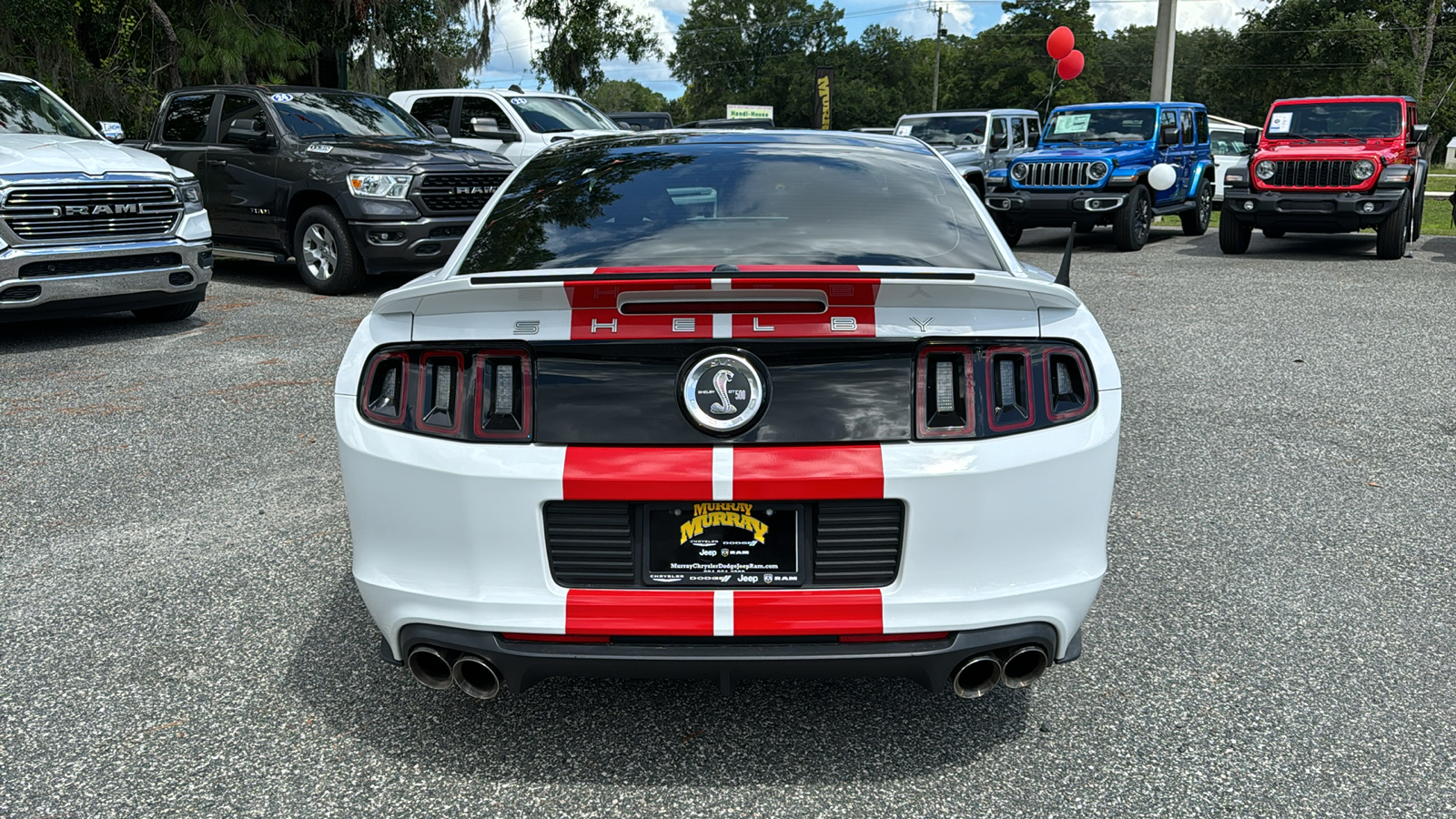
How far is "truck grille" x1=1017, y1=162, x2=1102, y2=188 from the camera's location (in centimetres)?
1503

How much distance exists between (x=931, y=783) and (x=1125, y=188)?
Answer: 1353 cm

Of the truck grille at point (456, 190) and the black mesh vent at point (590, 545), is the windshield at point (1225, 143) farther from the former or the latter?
the black mesh vent at point (590, 545)

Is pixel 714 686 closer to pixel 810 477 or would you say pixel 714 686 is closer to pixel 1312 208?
pixel 810 477

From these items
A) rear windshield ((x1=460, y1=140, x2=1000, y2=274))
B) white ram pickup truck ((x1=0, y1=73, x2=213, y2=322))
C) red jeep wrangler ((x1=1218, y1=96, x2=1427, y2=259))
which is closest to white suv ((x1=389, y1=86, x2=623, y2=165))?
white ram pickup truck ((x1=0, y1=73, x2=213, y2=322))

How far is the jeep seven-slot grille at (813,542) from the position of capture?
8.25 ft

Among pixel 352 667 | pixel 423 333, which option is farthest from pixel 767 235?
pixel 352 667

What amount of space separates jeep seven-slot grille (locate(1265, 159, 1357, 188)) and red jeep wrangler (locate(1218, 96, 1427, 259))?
1 centimetres

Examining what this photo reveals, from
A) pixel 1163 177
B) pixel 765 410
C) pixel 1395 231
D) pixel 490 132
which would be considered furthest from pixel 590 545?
pixel 1395 231

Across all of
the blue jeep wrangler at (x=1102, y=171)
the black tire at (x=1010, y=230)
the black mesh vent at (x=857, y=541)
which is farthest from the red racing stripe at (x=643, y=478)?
the black tire at (x=1010, y=230)

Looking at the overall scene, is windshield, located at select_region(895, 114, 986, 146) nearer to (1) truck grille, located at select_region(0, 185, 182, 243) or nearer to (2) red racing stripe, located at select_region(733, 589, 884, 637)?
(1) truck grille, located at select_region(0, 185, 182, 243)

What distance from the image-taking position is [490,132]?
44.2 ft

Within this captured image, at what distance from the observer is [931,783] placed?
275 centimetres

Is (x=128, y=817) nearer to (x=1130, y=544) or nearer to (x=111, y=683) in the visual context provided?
(x=111, y=683)

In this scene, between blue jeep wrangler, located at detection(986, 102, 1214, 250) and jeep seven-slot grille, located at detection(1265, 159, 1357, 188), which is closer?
jeep seven-slot grille, located at detection(1265, 159, 1357, 188)
